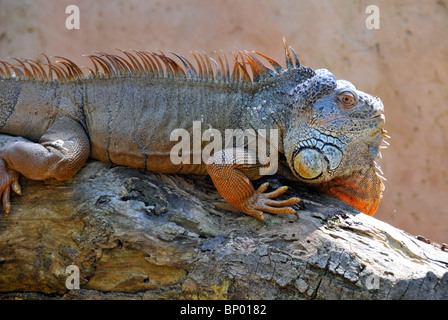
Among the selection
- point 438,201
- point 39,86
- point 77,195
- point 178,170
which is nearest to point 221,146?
point 178,170

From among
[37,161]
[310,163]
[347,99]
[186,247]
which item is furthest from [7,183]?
[347,99]

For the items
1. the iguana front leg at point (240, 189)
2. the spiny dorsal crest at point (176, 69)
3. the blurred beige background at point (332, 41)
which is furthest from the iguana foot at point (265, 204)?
the blurred beige background at point (332, 41)

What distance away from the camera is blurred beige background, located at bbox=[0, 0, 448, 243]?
8000 millimetres

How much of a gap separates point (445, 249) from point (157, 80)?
10.5ft

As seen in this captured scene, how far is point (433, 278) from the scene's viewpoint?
3338 millimetres

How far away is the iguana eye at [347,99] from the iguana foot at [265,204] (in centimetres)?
95

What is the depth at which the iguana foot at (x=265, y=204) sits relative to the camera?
13.1 feet

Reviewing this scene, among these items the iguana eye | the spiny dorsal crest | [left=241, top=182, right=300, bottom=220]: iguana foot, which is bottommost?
[left=241, top=182, right=300, bottom=220]: iguana foot

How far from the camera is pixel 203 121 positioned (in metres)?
4.50

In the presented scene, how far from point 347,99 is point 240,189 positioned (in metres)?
1.28

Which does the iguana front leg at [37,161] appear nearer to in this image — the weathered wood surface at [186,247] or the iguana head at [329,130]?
the weathered wood surface at [186,247]

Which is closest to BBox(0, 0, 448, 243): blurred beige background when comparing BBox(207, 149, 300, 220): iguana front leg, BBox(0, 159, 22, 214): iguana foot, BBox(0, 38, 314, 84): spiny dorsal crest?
BBox(0, 38, 314, 84): spiny dorsal crest

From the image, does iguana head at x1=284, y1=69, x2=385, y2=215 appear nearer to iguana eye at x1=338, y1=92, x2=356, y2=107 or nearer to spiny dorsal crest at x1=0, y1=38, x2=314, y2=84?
iguana eye at x1=338, y1=92, x2=356, y2=107
